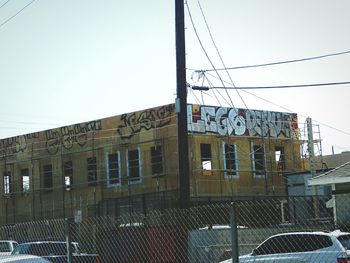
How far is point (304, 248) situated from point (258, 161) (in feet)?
77.3

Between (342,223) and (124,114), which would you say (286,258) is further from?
(124,114)

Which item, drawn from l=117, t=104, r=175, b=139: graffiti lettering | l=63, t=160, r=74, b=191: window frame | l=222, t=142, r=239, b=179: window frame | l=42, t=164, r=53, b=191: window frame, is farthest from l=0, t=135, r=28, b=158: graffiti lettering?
l=222, t=142, r=239, b=179: window frame

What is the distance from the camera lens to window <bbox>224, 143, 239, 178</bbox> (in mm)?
35312

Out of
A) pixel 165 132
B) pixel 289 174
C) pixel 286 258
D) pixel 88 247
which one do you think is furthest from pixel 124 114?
pixel 286 258

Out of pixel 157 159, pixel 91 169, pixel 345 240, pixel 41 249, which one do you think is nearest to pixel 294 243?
pixel 345 240

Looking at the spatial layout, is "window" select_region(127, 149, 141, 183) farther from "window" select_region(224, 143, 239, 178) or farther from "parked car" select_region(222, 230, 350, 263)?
"parked car" select_region(222, 230, 350, 263)

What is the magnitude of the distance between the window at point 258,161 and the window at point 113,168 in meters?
8.22

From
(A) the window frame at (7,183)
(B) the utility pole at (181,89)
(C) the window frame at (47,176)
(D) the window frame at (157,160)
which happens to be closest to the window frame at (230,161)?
(D) the window frame at (157,160)

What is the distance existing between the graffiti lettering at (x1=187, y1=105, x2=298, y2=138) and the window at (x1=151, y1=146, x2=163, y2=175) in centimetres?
238

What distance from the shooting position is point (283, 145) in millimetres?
38438

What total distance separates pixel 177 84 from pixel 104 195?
20.4 metres

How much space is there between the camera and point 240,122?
35781 millimetres

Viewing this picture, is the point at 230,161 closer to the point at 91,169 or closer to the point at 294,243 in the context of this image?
the point at 91,169

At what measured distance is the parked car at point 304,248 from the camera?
12.9 metres
